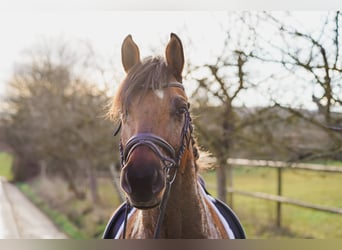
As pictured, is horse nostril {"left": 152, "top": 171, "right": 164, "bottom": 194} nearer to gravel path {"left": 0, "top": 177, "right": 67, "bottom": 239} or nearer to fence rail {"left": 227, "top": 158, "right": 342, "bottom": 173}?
fence rail {"left": 227, "top": 158, "right": 342, "bottom": 173}

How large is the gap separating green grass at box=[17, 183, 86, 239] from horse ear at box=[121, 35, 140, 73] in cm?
338

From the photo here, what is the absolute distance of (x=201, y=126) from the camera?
3736 millimetres

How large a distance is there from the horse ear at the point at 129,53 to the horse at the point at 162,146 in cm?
6

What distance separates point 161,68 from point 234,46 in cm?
146

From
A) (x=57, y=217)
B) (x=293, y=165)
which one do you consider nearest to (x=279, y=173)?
(x=293, y=165)

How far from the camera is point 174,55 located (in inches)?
66.9

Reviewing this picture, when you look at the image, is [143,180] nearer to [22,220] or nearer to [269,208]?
[269,208]

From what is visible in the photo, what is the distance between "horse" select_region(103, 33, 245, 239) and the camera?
4.89 feet

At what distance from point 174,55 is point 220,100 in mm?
1792

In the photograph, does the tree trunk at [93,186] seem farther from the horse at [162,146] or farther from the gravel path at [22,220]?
the horse at [162,146]

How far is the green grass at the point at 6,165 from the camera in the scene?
8.38m

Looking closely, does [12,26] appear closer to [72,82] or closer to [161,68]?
[72,82]

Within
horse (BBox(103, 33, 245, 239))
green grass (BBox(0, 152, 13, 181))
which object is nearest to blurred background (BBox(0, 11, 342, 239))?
horse (BBox(103, 33, 245, 239))

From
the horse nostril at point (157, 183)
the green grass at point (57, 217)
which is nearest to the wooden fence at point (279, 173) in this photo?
the green grass at point (57, 217)
